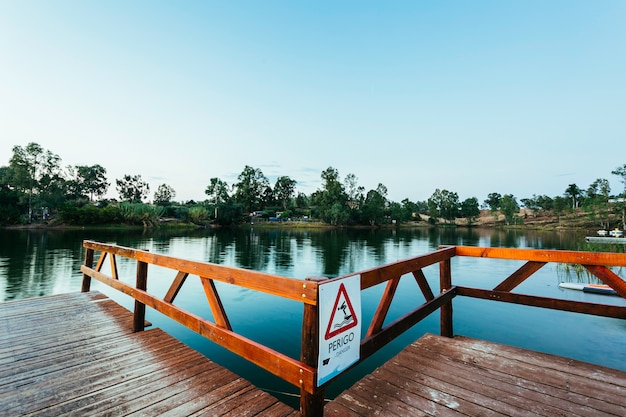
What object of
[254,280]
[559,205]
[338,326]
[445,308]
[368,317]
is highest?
[559,205]

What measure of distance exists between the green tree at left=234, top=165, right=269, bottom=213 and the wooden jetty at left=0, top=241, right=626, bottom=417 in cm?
9960

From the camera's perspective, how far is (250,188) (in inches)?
4141

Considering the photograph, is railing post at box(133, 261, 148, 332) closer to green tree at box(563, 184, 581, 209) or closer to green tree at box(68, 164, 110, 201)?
green tree at box(68, 164, 110, 201)

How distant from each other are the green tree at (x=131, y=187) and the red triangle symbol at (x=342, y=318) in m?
116

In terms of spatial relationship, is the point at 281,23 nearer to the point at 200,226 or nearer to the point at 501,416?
the point at 501,416

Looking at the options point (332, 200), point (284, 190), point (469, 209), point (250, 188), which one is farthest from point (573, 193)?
point (250, 188)

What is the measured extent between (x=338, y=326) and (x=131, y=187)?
120898 mm

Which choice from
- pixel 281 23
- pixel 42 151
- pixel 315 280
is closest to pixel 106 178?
pixel 42 151

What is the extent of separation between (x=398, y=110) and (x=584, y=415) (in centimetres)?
3720

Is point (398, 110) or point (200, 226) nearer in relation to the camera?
point (398, 110)

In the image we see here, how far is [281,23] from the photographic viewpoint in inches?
932

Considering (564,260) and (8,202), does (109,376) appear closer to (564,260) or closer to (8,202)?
(564,260)

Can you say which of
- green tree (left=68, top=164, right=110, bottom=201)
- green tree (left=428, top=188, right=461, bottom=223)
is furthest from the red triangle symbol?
green tree (left=428, top=188, right=461, bottom=223)

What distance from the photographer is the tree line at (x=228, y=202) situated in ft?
193
